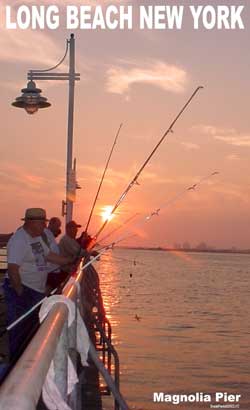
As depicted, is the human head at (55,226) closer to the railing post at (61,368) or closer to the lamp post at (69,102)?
the lamp post at (69,102)

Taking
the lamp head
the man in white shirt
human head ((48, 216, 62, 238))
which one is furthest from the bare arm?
the lamp head

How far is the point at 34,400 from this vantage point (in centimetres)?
182

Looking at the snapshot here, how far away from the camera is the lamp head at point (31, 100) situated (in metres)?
12.4

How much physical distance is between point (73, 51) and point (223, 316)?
39285 mm

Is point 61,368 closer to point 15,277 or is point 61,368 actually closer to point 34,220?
point 15,277

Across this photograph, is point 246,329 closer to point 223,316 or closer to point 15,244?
point 223,316

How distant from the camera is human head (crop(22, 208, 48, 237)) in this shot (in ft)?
25.2

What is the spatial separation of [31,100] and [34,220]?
508cm

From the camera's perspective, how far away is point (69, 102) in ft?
47.3

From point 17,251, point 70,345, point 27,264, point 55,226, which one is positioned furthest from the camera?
point 55,226

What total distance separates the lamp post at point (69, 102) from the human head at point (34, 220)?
496 cm

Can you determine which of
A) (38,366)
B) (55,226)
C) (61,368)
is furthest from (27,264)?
(38,366)

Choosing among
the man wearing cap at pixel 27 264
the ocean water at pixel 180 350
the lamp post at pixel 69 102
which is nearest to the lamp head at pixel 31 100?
the lamp post at pixel 69 102

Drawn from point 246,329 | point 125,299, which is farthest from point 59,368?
point 125,299
